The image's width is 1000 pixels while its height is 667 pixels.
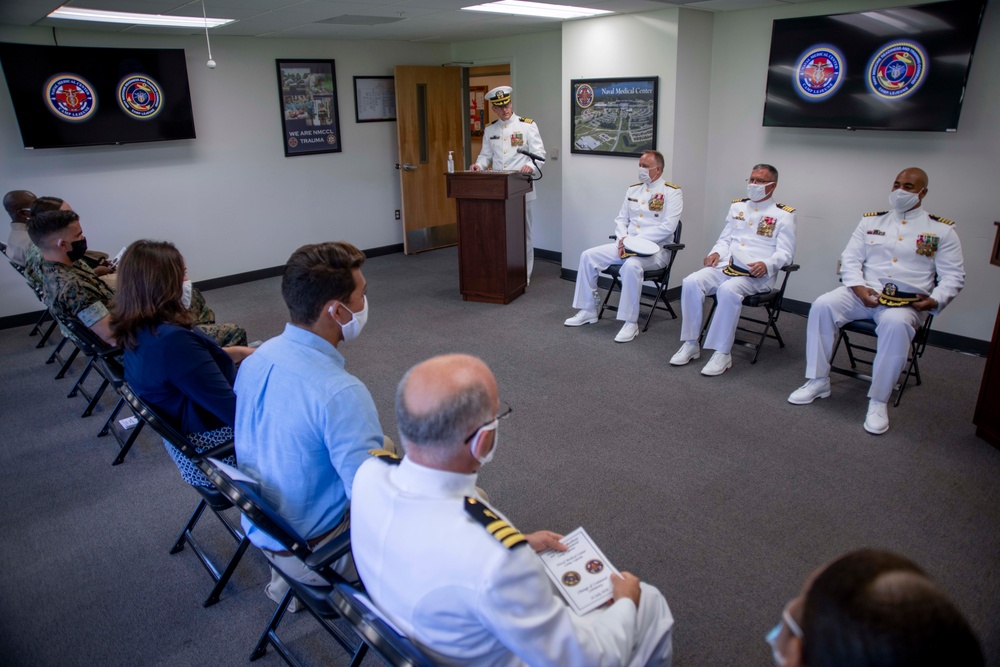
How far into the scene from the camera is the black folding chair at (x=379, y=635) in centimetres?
129

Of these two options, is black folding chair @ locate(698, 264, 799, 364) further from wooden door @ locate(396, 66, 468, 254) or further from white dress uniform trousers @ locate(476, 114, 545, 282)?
wooden door @ locate(396, 66, 468, 254)

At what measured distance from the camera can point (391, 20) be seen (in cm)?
570

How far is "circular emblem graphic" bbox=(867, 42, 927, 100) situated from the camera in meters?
4.38

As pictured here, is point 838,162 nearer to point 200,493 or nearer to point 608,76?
point 608,76

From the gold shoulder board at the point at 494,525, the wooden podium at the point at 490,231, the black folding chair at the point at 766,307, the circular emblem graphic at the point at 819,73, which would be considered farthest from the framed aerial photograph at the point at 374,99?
the gold shoulder board at the point at 494,525

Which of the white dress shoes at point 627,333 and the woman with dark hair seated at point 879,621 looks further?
the white dress shoes at point 627,333

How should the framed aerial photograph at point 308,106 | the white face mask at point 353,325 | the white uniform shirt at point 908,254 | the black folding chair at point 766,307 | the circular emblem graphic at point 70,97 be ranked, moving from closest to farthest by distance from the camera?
the white face mask at point 353,325 → the white uniform shirt at point 908,254 → the black folding chair at point 766,307 → the circular emblem graphic at point 70,97 → the framed aerial photograph at point 308,106

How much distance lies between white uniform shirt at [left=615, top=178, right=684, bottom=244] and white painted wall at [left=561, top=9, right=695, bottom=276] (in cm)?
46

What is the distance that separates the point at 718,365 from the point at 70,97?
18.9ft

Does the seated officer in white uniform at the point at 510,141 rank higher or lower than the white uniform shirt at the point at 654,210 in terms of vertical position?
higher

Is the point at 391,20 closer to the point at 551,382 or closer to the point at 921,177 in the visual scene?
the point at 551,382

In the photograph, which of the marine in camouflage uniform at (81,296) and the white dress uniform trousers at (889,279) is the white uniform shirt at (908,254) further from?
the marine in camouflage uniform at (81,296)

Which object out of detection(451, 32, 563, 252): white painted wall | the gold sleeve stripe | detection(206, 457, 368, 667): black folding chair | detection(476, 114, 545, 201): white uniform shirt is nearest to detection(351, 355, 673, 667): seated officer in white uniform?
the gold sleeve stripe

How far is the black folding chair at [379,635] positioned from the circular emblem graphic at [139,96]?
19.6 ft
